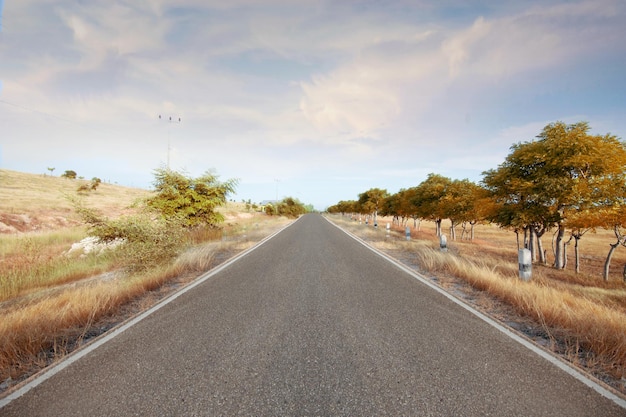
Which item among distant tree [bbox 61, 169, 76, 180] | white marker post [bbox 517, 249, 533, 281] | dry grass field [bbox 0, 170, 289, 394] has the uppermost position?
distant tree [bbox 61, 169, 76, 180]

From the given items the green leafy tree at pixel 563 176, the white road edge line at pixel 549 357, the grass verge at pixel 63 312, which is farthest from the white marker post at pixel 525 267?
the green leafy tree at pixel 563 176

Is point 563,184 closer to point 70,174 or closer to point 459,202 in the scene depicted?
point 459,202

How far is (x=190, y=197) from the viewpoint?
14758 mm

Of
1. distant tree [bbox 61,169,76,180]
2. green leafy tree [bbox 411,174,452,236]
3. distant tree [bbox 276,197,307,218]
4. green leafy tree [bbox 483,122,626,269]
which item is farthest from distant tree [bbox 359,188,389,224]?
distant tree [bbox 61,169,76,180]

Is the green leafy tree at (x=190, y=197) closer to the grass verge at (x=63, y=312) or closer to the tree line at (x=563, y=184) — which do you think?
the grass verge at (x=63, y=312)

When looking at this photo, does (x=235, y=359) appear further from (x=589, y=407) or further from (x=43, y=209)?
(x=43, y=209)

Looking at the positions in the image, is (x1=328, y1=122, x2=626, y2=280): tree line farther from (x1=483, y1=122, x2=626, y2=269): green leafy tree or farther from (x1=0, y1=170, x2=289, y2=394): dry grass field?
(x1=0, y1=170, x2=289, y2=394): dry grass field

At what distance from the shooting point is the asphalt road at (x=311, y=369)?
2240mm

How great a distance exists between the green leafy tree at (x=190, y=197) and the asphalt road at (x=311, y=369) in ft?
34.3

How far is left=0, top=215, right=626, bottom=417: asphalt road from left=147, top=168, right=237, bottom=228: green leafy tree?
412 inches

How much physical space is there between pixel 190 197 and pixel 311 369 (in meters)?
13.9

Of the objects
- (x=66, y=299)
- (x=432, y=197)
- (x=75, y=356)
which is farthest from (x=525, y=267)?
(x=432, y=197)

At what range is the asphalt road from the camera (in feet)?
7.35

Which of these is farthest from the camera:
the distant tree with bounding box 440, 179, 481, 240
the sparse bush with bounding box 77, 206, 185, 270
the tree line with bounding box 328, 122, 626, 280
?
the distant tree with bounding box 440, 179, 481, 240
